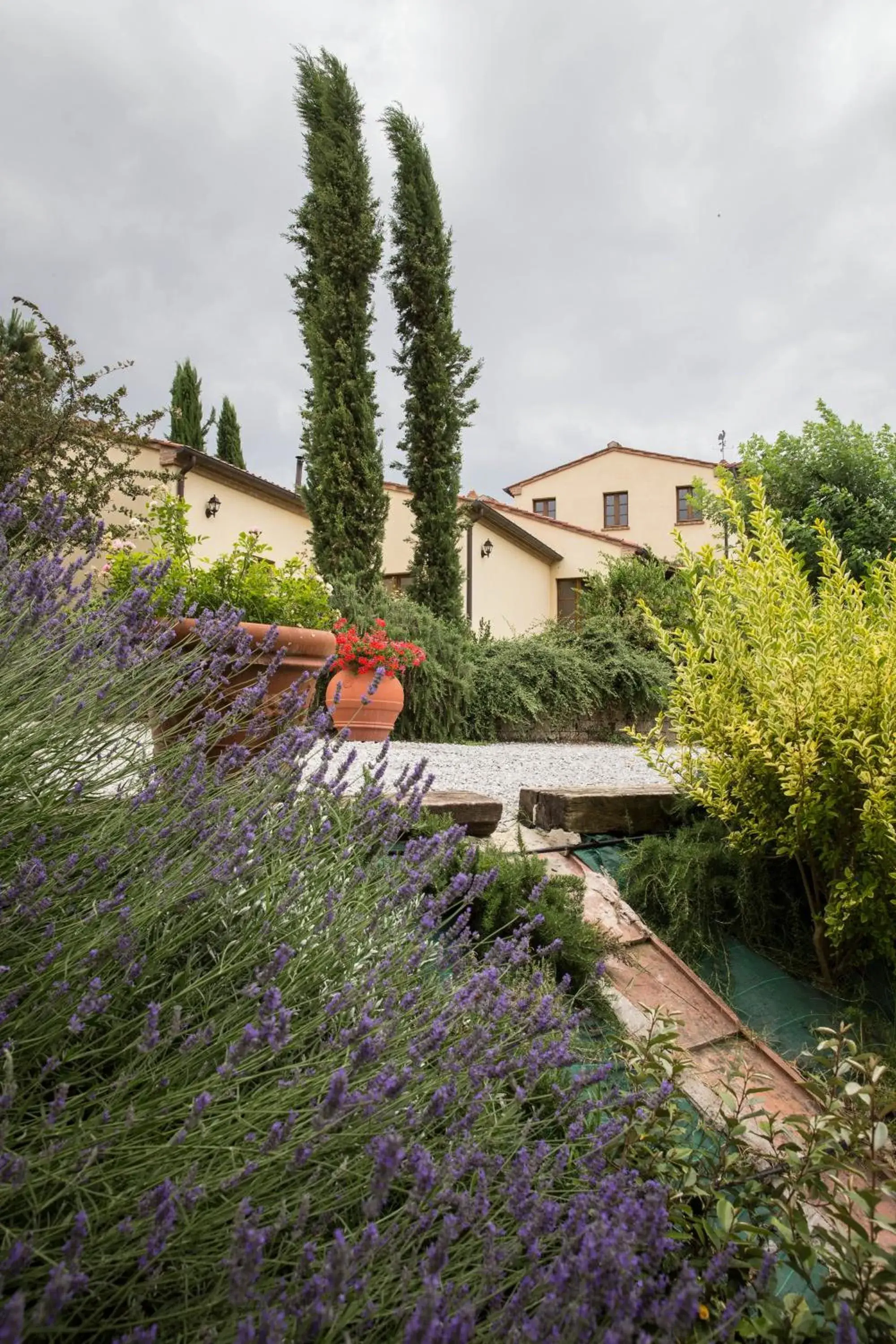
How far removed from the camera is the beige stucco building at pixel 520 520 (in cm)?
1232

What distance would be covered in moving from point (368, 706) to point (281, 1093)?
5.47 m

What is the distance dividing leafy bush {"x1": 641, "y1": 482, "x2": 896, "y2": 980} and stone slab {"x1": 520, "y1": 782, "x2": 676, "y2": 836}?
0.33 metres

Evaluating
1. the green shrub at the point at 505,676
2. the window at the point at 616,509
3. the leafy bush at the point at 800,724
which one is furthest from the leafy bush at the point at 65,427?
the window at the point at 616,509

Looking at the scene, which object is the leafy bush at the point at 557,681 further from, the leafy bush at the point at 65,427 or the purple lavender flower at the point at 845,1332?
the purple lavender flower at the point at 845,1332

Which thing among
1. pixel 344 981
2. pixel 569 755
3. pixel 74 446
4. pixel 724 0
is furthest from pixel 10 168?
pixel 344 981

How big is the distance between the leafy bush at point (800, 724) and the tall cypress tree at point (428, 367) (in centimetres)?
836

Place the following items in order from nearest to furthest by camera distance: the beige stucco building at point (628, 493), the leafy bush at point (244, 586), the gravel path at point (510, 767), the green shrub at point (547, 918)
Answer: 1. the green shrub at point (547, 918)
2. the leafy bush at point (244, 586)
3. the gravel path at point (510, 767)
4. the beige stucco building at point (628, 493)

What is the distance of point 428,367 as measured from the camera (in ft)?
37.0

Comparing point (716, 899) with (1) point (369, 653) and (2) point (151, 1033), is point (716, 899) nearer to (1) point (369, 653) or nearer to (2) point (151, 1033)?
(2) point (151, 1033)

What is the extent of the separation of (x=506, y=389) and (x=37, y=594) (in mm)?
12181

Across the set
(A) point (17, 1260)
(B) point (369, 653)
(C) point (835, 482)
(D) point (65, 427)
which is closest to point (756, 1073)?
(A) point (17, 1260)

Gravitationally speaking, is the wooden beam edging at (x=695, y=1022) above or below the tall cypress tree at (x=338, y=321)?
below

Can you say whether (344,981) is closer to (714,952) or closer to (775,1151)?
(775,1151)

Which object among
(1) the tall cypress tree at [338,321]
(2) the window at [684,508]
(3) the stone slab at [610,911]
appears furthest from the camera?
(2) the window at [684,508]
